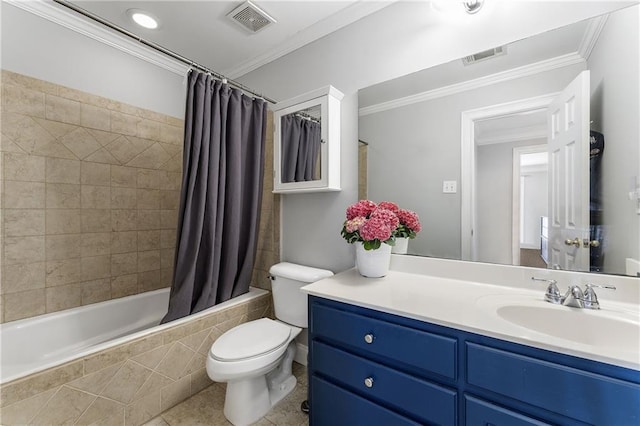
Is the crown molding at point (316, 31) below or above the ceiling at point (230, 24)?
below

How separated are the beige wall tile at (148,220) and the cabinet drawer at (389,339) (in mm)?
1797

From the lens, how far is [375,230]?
1.29 metres

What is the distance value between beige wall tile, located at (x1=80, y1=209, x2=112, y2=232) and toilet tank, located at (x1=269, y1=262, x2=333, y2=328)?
1.36 m

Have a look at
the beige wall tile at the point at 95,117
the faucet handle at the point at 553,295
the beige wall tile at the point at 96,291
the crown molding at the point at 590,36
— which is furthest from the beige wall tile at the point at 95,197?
the crown molding at the point at 590,36

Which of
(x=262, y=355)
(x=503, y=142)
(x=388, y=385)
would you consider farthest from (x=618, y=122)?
(x=262, y=355)

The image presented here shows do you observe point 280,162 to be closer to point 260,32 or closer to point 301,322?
point 260,32

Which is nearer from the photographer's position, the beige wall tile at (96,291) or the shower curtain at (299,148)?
the shower curtain at (299,148)

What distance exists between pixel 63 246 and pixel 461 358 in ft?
7.94

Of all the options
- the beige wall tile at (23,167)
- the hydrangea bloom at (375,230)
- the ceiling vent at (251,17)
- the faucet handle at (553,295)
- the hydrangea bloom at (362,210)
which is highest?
the ceiling vent at (251,17)

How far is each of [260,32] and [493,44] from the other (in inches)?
59.5

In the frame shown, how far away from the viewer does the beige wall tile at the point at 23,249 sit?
1590mm

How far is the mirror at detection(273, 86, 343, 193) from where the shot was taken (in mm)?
1682

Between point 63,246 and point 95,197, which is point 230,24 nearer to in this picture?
point 95,197

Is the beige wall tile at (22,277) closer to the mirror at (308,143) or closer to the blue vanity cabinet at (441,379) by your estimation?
the mirror at (308,143)
